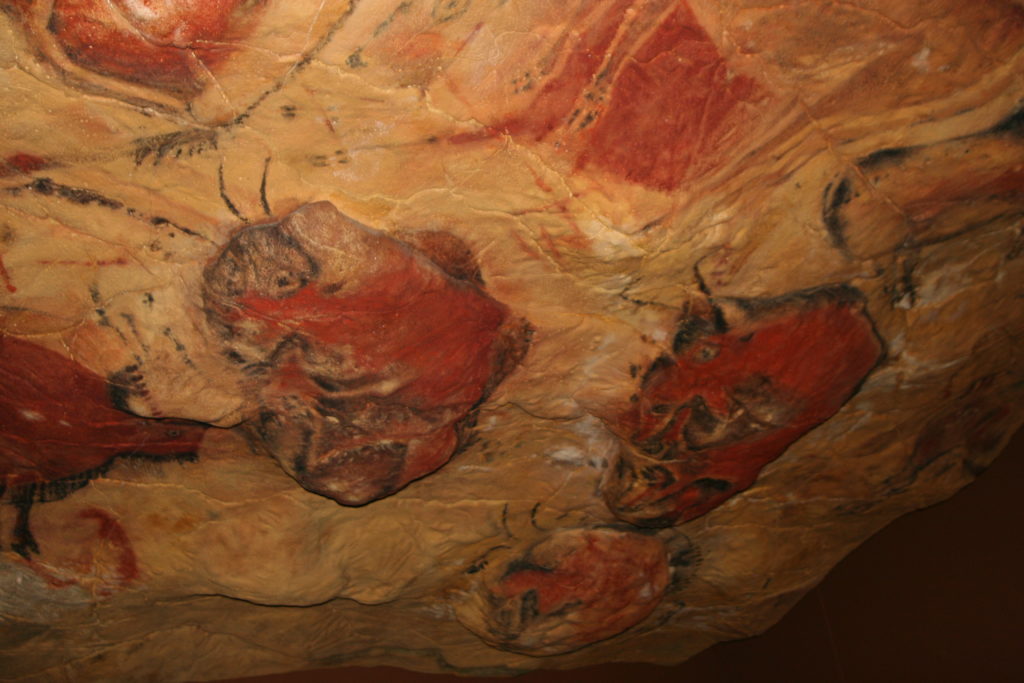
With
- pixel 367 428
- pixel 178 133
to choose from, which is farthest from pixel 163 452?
pixel 178 133

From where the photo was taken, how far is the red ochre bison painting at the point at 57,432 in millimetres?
1408

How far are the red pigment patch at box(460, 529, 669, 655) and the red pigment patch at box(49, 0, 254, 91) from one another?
126 cm

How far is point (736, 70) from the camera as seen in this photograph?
1247mm

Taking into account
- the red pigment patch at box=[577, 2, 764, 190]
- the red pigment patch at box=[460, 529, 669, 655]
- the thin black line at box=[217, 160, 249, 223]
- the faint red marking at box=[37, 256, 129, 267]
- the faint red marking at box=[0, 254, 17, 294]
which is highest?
the red pigment patch at box=[577, 2, 764, 190]

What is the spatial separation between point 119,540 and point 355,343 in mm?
719

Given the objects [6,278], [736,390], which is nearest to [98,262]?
[6,278]

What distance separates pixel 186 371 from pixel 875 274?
1242mm

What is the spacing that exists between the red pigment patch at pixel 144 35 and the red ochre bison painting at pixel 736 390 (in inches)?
35.8

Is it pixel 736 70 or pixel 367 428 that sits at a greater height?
pixel 736 70

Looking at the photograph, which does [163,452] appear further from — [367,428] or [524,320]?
[524,320]

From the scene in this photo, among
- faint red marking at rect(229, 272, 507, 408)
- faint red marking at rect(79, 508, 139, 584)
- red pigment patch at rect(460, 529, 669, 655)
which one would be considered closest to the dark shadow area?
red pigment patch at rect(460, 529, 669, 655)

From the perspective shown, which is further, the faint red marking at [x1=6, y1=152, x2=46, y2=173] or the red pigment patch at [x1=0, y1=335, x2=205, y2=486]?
the red pigment patch at [x1=0, y1=335, x2=205, y2=486]

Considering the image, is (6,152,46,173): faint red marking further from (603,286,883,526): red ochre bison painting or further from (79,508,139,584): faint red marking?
(603,286,883,526): red ochre bison painting

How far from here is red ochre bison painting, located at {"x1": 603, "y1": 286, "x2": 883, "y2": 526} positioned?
60.9 inches
